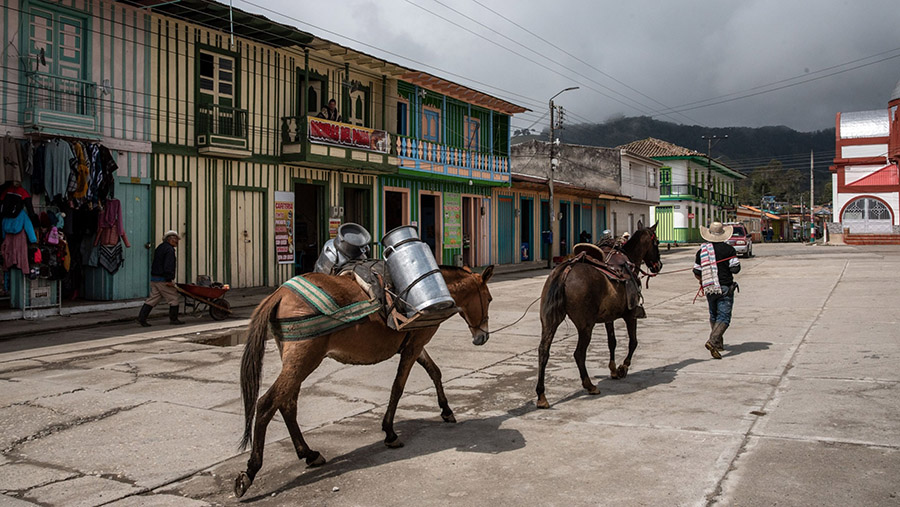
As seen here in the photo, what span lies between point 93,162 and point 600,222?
3178 cm

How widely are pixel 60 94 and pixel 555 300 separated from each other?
11.5 meters

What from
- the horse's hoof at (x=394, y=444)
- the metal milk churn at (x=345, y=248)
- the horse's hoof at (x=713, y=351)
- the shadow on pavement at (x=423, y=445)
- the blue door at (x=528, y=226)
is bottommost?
the shadow on pavement at (x=423, y=445)

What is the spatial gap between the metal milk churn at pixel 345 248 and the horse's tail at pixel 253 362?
95 centimetres

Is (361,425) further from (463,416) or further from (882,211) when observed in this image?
(882,211)

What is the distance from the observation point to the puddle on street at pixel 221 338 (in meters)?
10.3

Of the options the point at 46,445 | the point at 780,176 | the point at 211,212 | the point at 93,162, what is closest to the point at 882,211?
the point at 211,212

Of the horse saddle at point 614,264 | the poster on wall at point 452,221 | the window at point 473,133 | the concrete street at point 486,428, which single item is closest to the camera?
the concrete street at point 486,428

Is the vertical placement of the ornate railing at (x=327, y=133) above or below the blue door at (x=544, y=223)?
Result: above

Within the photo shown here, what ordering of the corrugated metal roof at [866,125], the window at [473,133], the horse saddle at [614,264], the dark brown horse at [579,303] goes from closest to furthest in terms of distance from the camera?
the dark brown horse at [579,303] → the horse saddle at [614,264] → the window at [473,133] → the corrugated metal roof at [866,125]

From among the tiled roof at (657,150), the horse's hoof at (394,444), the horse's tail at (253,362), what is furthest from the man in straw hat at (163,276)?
the tiled roof at (657,150)

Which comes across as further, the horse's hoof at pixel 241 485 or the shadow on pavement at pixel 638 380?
the shadow on pavement at pixel 638 380

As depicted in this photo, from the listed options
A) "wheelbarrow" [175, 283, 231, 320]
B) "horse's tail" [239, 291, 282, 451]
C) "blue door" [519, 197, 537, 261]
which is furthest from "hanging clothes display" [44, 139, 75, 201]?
"blue door" [519, 197, 537, 261]

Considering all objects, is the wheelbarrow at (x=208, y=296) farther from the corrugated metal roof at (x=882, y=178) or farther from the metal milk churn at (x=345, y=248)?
the corrugated metal roof at (x=882, y=178)

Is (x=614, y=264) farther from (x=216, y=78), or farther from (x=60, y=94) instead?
(x=216, y=78)
